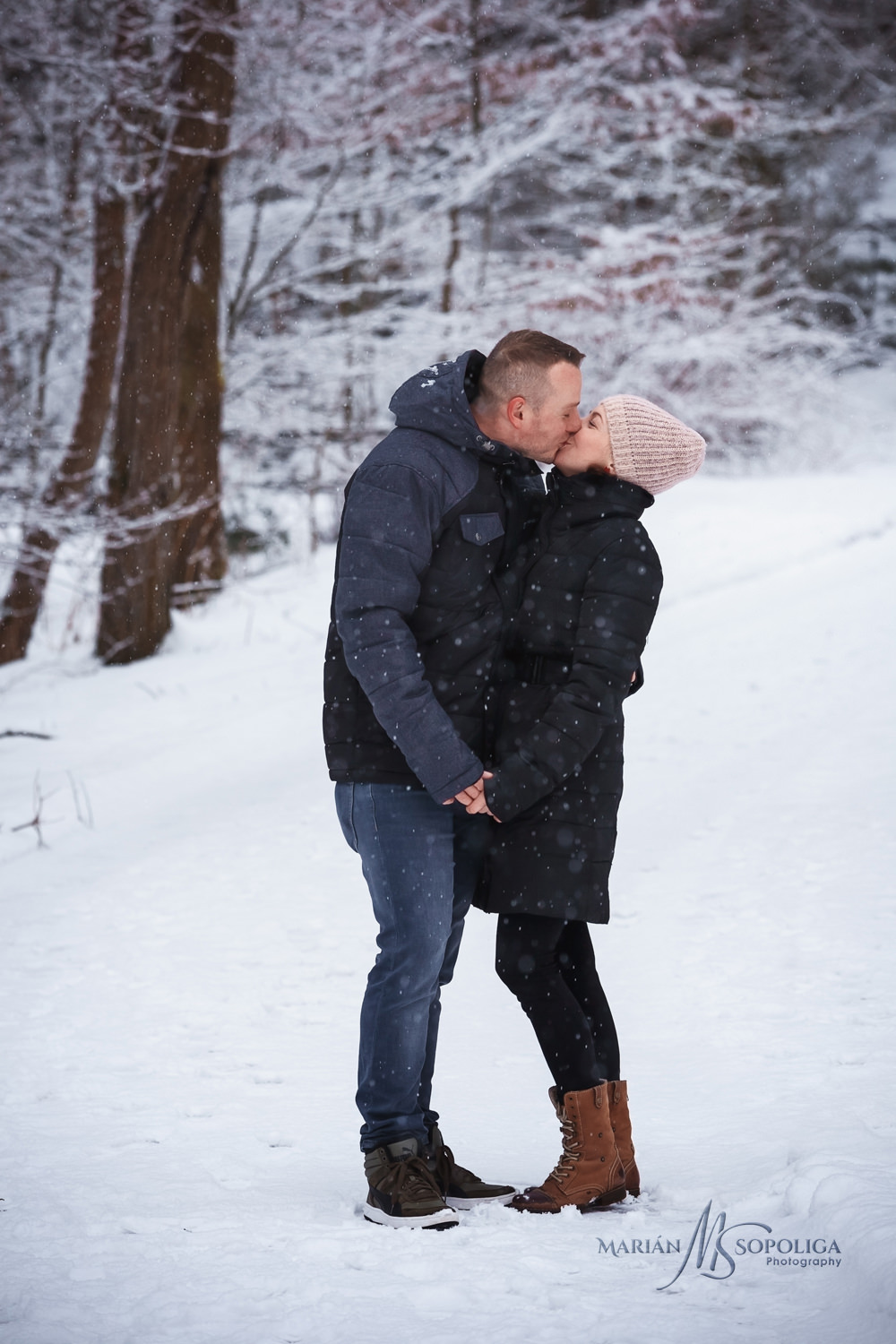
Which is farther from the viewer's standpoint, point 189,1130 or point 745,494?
point 745,494

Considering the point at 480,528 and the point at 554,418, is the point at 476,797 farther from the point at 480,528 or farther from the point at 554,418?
the point at 554,418

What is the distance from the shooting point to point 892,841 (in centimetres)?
500

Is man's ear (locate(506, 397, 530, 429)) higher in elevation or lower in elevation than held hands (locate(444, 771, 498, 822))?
higher

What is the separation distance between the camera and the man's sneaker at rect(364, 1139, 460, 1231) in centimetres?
248

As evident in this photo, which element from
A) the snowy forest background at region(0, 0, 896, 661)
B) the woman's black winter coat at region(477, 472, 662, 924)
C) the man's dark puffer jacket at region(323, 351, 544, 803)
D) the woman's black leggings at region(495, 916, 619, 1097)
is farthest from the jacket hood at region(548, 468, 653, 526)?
the snowy forest background at region(0, 0, 896, 661)

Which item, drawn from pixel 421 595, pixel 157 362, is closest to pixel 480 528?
pixel 421 595

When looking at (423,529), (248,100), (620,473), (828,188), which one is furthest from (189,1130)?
(828,188)

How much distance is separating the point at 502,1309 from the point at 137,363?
7300mm

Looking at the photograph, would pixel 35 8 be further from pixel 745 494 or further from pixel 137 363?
pixel 745 494

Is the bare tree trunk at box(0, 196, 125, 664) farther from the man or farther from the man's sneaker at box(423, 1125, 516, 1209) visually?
the man's sneaker at box(423, 1125, 516, 1209)

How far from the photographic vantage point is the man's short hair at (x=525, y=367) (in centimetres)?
255

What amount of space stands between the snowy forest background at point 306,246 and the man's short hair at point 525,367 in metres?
4.75

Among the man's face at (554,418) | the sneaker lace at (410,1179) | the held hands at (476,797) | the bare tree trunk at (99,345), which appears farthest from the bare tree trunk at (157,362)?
the sneaker lace at (410,1179)

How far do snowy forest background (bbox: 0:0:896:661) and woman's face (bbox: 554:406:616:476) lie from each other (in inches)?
188
